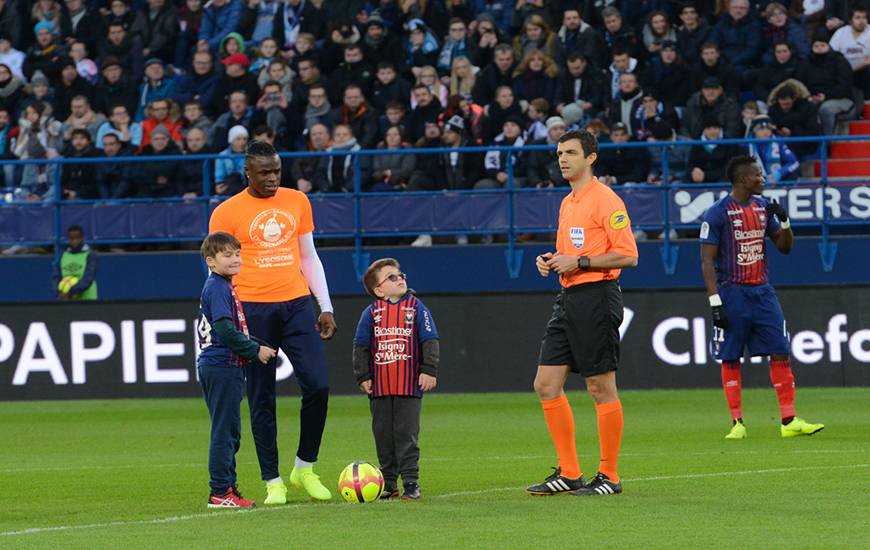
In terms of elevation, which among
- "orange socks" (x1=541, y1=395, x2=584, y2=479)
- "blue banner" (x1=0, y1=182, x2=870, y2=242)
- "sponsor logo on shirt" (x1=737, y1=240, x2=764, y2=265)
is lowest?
"orange socks" (x1=541, y1=395, x2=584, y2=479)

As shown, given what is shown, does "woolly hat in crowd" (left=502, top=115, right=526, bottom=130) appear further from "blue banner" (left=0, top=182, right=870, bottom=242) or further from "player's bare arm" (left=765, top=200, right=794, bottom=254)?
"player's bare arm" (left=765, top=200, right=794, bottom=254)

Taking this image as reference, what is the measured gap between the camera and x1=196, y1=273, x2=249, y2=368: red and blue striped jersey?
9391 mm

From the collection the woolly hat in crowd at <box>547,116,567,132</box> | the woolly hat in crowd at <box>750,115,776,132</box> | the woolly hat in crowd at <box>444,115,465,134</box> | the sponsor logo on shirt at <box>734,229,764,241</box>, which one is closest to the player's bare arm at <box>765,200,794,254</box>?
the sponsor logo on shirt at <box>734,229,764,241</box>

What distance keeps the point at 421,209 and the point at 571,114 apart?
2.41 m

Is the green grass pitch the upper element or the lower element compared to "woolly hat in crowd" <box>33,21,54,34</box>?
lower

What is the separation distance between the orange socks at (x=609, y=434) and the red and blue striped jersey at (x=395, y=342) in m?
1.08

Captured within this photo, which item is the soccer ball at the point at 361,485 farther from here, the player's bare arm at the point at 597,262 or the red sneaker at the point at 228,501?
the player's bare arm at the point at 597,262

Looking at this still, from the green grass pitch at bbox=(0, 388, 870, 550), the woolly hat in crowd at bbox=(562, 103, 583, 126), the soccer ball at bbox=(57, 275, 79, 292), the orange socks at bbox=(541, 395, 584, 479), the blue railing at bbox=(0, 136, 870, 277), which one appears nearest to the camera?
the green grass pitch at bbox=(0, 388, 870, 550)

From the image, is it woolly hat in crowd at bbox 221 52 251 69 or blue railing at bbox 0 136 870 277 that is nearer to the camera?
blue railing at bbox 0 136 870 277

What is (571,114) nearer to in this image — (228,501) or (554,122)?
(554,122)

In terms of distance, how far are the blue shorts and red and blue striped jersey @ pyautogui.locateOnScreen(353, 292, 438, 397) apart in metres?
4.63

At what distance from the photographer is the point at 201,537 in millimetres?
8312

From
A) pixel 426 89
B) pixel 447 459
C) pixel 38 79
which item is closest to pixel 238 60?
pixel 38 79

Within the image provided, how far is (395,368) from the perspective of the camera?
985 centimetres
